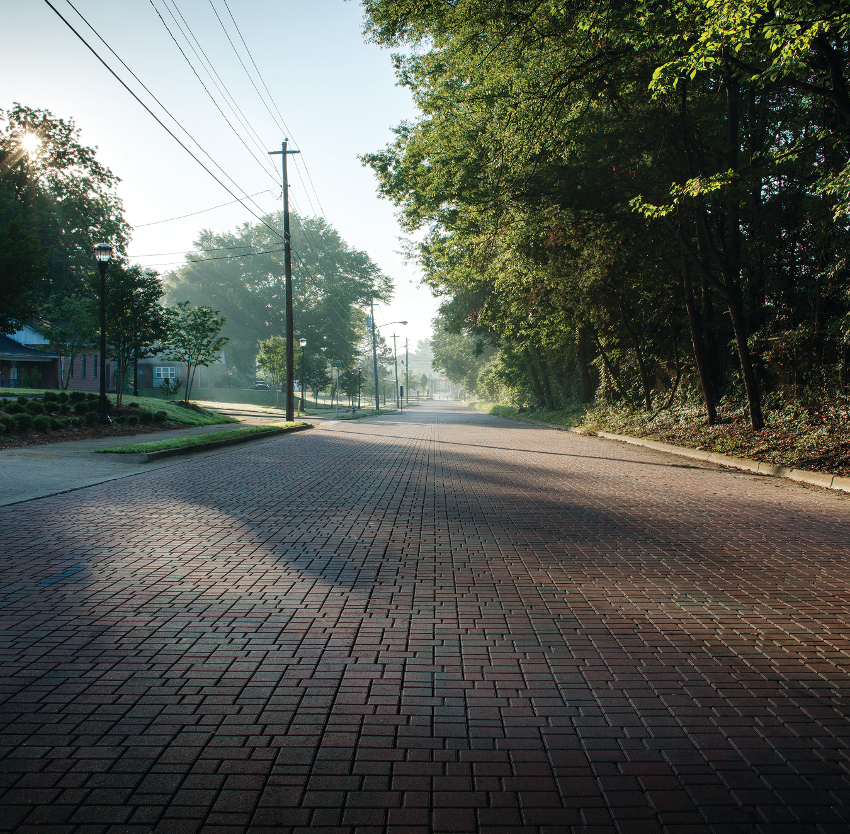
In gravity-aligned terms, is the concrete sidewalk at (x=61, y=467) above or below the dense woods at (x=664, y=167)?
below

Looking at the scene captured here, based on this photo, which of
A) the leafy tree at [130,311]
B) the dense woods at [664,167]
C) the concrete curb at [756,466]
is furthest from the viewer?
the leafy tree at [130,311]

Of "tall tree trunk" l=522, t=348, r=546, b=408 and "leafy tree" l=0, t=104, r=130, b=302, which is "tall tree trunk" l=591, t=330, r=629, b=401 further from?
"leafy tree" l=0, t=104, r=130, b=302

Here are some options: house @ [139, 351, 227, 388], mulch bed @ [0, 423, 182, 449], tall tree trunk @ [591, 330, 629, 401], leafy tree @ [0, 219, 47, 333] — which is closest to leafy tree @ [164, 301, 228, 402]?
leafy tree @ [0, 219, 47, 333]

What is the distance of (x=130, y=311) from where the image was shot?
23.7 meters

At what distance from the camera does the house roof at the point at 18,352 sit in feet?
119

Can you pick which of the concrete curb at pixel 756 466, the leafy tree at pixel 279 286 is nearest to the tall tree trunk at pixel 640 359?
the concrete curb at pixel 756 466

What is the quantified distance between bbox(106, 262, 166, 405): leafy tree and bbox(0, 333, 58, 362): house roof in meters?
16.0

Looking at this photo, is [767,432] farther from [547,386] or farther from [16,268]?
[547,386]

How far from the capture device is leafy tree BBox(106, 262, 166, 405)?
23.3 m

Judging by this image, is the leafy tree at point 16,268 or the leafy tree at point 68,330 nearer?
the leafy tree at point 16,268

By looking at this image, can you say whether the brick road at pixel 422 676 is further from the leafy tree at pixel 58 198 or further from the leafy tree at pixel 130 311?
the leafy tree at pixel 58 198

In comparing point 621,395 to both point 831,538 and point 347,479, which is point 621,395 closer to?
point 347,479

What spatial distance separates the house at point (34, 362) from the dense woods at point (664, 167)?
27.2m

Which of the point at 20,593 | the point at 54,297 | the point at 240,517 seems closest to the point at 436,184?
the point at 240,517
